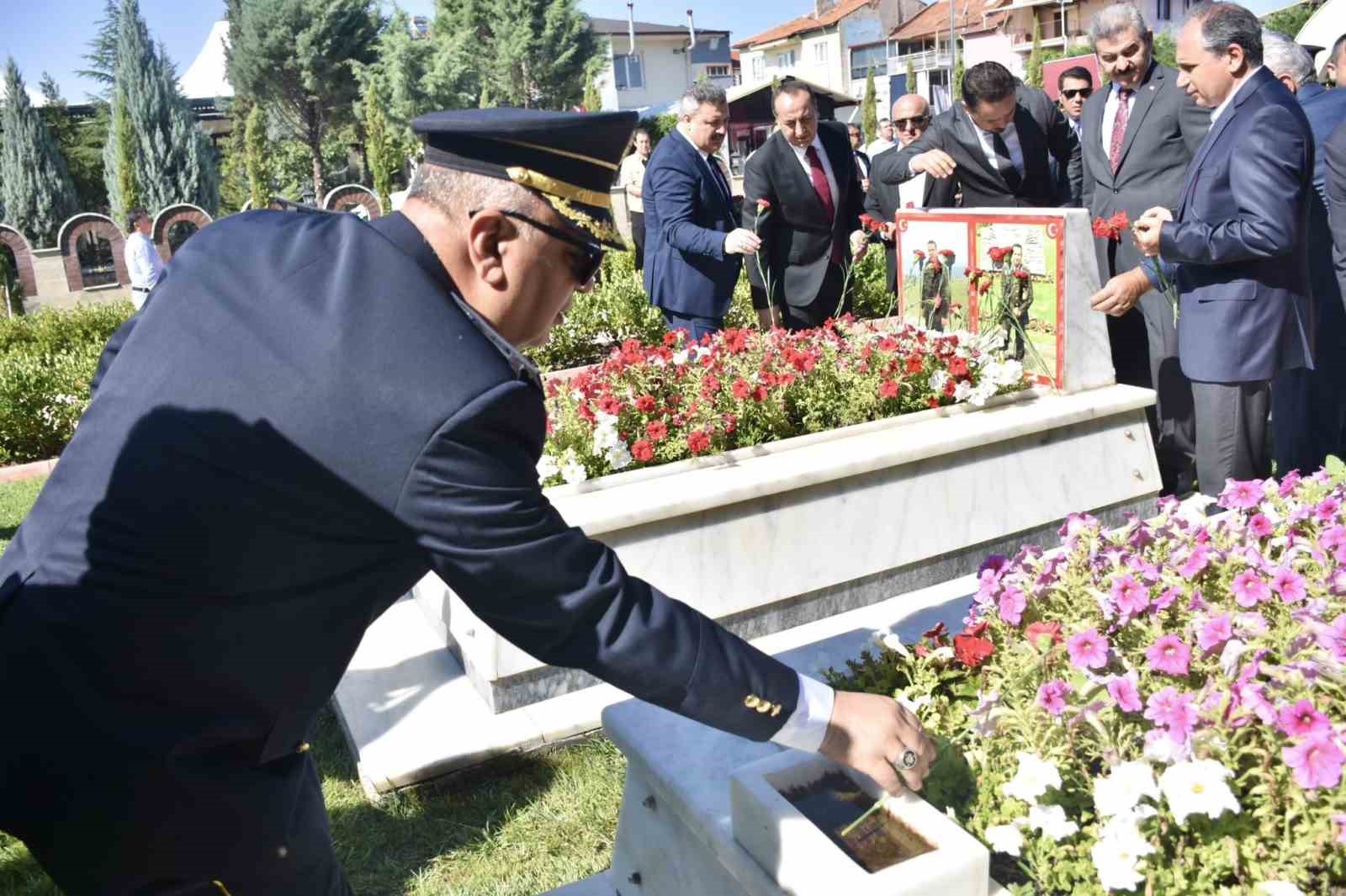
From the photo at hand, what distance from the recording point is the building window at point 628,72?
72.5 meters

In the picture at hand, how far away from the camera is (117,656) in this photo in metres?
1.51

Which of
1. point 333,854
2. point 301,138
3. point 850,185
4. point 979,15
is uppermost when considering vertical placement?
point 979,15

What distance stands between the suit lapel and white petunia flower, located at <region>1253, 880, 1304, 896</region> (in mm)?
4177

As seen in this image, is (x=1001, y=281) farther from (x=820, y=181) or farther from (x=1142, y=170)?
(x=820, y=181)

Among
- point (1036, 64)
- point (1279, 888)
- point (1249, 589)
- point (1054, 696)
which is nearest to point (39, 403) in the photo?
point (1054, 696)

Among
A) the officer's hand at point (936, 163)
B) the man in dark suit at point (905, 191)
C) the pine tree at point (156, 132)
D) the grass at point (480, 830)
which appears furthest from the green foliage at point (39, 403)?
the pine tree at point (156, 132)

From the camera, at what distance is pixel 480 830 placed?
10.6ft

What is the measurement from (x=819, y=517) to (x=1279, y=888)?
99.1 inches

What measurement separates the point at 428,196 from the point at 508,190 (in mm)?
137

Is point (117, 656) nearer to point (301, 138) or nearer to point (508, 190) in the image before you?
point (508, 190)

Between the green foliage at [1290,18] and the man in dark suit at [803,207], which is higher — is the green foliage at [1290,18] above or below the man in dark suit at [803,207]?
above

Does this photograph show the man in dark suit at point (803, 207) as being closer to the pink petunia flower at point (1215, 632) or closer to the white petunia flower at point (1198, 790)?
the pink petunia flower at point (1215, 632)

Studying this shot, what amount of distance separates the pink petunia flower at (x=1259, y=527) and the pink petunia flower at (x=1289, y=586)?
277 millimetres

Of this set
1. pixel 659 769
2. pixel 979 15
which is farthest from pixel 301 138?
pixel 659 769
